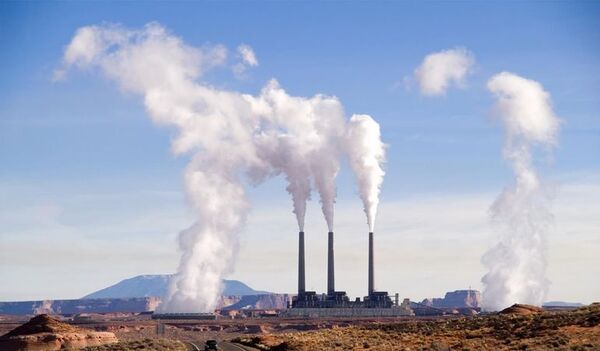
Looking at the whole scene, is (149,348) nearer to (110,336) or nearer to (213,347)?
(213,347)

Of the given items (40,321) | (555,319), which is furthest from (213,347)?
(40,321)

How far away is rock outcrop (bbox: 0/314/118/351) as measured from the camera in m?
109

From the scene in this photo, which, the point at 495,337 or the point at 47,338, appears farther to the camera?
the point at 47,338

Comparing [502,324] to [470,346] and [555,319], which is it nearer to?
[555,319]

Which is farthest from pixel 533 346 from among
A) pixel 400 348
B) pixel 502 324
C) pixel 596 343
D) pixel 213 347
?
pixel 213 347

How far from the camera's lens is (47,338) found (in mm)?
110438

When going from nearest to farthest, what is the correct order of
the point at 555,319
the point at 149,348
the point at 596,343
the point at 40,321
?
the point at 596,343, the point at 555,319, the point at 149,348, the point at 40,321

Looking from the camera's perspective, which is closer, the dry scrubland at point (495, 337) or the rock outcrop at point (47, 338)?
the dry scrubland at point (495, 337)

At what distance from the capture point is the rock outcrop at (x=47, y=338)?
4286 inches

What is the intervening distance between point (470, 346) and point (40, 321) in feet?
227

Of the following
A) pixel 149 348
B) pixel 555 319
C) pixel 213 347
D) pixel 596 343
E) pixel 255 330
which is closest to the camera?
pixel 596 343

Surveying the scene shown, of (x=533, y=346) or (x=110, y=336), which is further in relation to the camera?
(x=110, y=336)

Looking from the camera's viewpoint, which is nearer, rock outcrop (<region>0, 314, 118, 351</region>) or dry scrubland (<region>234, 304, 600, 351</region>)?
dry scrubland (<region>234, 304, 600, 351</region>)

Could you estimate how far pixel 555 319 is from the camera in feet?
250
